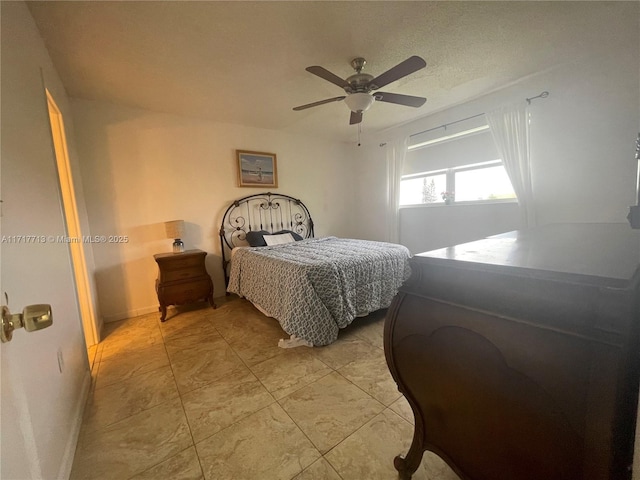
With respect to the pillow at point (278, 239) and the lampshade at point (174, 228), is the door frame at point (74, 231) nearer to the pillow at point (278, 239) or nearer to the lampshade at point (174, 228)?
the lampshade at point (174, 228)

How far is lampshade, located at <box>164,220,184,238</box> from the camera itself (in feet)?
9.78

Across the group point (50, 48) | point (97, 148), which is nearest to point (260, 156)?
point (97, 148)

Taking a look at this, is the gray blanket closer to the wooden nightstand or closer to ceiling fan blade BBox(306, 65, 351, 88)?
the wooden nightstand

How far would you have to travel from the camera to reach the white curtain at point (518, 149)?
2645mm

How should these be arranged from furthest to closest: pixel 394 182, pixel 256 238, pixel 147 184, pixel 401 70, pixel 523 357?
pixel 394 182 → pixel 256 238 → pixel 147 184 → pixel 401 70 → pixel 523 357

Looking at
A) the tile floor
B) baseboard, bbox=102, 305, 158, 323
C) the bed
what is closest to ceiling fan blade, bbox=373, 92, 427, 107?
the bed

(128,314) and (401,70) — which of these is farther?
(128,314)

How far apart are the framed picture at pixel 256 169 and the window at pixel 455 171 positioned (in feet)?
6.86

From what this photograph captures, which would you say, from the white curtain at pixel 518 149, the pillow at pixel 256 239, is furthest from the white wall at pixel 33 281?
the white curtain at pixel 518 149

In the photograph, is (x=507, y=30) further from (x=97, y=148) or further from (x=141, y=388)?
(x=97, y=148)

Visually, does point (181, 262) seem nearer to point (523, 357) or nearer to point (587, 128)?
point (523, 357)

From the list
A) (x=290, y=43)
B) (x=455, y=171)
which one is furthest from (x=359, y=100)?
(x=455, y=171)

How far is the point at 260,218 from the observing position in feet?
12.8

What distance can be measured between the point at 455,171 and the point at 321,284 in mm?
2610
